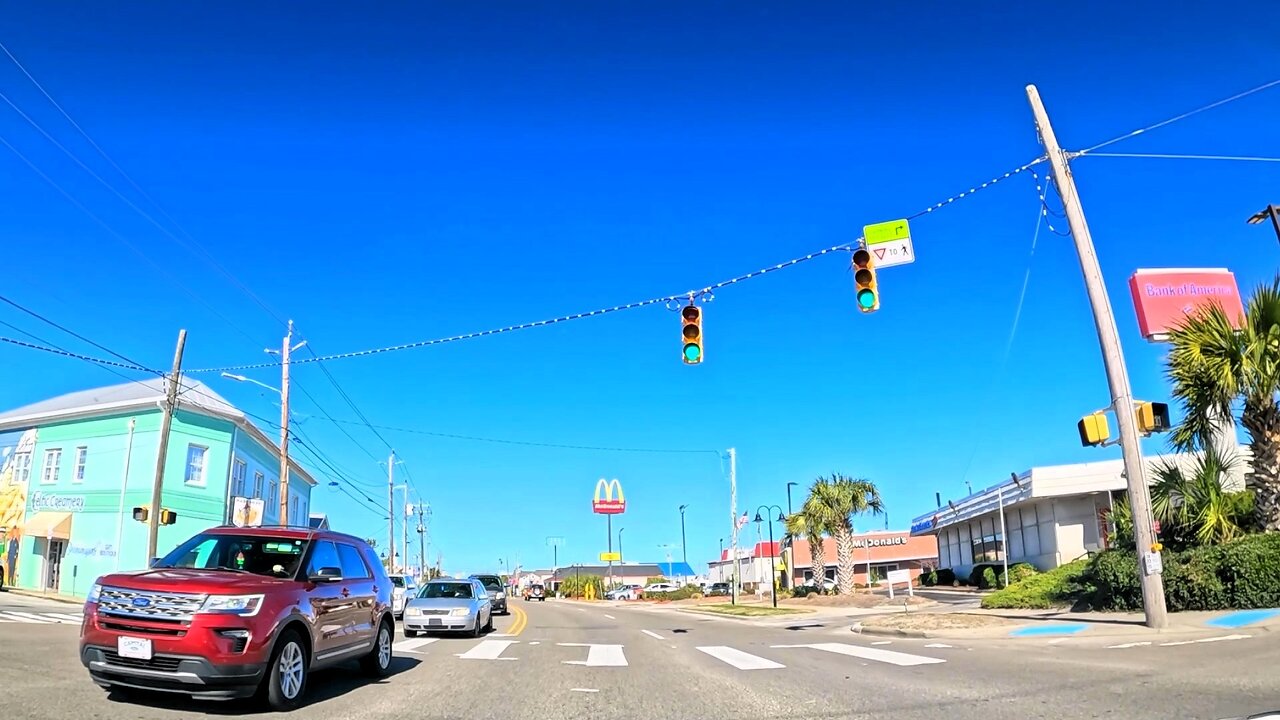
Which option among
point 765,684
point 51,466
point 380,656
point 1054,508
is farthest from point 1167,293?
point 51,466

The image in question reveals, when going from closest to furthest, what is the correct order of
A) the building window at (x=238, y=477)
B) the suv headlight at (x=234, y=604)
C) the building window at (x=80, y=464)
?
the suv headlight at (x=234, y=604) → the building window at (x=80, y=464) → the building window at (x=238, y=477)

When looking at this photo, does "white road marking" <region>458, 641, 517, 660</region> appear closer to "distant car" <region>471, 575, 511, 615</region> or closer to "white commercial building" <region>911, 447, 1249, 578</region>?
"distant car" <region>471, 575, 511, 615</region>

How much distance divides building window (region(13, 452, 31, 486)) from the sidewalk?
37.4 metres

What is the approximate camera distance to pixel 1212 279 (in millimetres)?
31781

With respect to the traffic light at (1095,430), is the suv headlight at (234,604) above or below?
below

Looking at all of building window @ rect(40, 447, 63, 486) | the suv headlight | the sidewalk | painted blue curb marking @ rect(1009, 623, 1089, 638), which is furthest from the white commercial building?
building window @ rect(40, 447, 63, 486)

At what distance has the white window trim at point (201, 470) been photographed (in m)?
37.3

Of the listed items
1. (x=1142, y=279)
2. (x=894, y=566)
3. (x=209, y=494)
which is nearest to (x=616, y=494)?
(x=894, y=566)

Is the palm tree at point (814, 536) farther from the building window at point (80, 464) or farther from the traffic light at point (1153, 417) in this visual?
the building window at point (80, 464)

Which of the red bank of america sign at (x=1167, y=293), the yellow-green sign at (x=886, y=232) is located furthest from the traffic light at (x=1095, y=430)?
the red bank of america sign at (x=1167, y=293)

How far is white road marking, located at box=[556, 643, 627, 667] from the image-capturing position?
12.5m

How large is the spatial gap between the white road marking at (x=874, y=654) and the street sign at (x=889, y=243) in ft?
21.5

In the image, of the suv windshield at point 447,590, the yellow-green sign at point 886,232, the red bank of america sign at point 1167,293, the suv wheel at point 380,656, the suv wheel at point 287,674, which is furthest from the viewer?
the red bank of america sign at point 1167,293

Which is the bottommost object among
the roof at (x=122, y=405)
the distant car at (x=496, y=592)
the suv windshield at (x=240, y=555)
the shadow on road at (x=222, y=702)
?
the distant car at (x=496, y=592)
